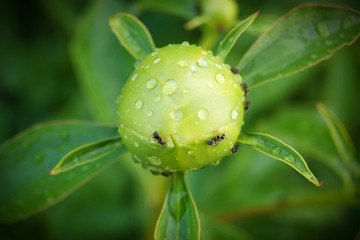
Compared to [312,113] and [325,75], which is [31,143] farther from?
[325,75]

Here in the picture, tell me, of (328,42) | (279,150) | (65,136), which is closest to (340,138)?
(328,42)

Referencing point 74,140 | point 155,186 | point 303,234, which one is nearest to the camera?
point 74,140

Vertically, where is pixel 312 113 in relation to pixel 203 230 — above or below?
above

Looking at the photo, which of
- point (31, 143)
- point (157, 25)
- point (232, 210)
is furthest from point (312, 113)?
point (31, 143)

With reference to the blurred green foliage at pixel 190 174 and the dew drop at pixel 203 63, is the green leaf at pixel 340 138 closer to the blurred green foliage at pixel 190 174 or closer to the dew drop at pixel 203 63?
the blurred green foliage at pixel 190 174

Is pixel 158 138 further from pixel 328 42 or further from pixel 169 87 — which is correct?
pixel 328 42

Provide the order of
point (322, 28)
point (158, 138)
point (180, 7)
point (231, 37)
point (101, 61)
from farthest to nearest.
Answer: point (101, 61) → point (180, 7) → point (322, 28) → point (231, 37) → point (158, 138)
